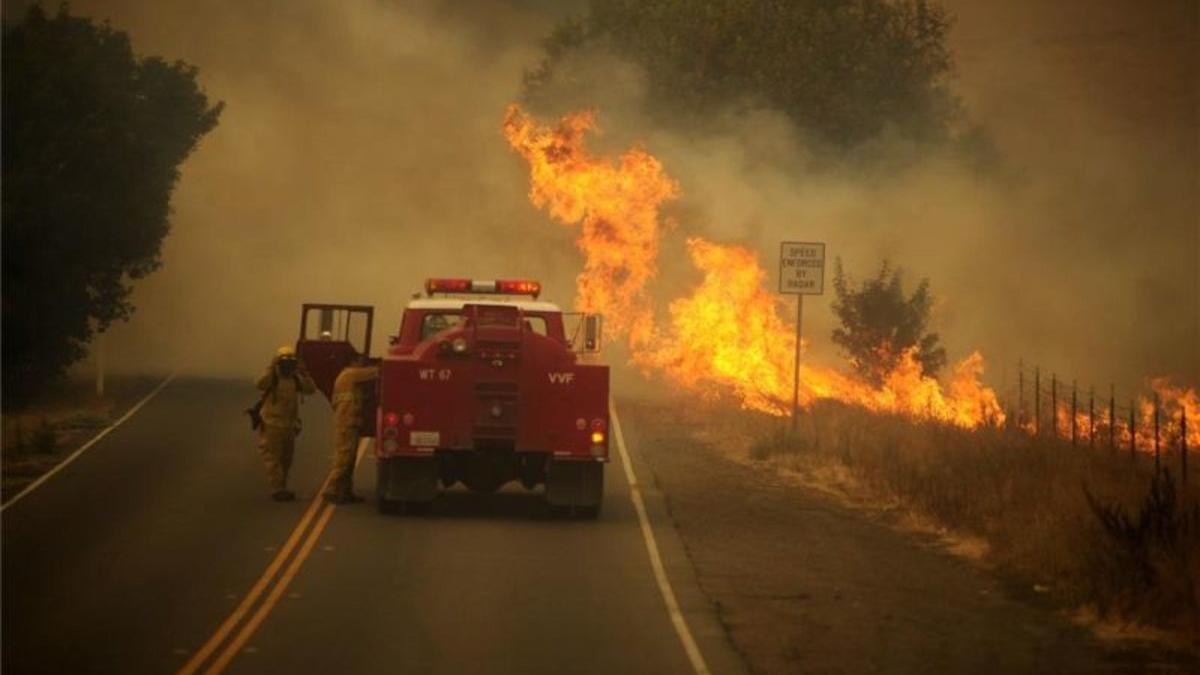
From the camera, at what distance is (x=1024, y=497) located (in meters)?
22.7

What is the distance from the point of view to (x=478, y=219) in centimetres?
6919

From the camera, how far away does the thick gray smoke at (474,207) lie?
60.3m

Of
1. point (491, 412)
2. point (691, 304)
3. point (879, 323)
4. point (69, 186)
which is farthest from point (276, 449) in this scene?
point (879, 323)

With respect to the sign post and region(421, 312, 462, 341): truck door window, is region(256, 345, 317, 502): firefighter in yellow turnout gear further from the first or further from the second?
the sign post

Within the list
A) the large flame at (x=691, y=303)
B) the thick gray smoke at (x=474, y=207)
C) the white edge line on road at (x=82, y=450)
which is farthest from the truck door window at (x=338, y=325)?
the large flame at (x=691, y=303)

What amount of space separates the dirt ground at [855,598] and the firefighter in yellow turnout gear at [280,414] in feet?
16.8

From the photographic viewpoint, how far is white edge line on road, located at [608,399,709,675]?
1493 centimetres

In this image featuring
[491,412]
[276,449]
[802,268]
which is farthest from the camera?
[802,268]

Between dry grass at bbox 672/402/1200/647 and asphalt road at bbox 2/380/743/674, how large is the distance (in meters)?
3.48

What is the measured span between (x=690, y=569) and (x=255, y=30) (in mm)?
56915

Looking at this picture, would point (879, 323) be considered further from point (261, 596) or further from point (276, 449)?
point (261, 596)

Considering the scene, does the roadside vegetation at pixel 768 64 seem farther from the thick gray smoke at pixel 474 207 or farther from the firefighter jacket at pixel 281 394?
the firefighter jacket at pixel 281 394

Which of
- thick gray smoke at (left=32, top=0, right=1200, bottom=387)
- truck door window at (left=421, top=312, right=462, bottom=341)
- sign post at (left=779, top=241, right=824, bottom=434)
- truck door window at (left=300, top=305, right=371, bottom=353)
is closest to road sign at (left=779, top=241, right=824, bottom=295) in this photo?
sign post at (left=779, top=241, right=824, bottom=434)

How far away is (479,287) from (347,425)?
112 inches
